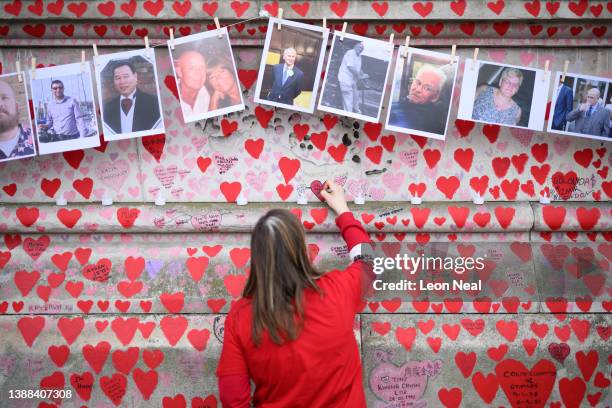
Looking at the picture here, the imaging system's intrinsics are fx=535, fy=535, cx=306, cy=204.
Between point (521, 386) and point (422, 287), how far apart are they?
0.79 metres

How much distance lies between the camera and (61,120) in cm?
288

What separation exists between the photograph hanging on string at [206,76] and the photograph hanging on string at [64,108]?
0.50 metres

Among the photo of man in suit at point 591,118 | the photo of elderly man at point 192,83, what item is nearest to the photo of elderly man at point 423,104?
the photo of man in suit at point 591,118

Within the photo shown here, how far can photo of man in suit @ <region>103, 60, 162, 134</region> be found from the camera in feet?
9.27

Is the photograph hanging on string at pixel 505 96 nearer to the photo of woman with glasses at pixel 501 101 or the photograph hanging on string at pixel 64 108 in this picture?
the photo of woman with glasses at pixel 501 101

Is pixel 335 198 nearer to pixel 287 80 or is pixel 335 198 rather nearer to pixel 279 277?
pixel 287 80

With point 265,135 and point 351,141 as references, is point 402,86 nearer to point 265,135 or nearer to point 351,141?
point 351,141

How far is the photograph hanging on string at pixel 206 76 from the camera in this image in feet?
9.18

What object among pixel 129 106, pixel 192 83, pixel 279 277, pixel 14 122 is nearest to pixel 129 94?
pixel 129 106

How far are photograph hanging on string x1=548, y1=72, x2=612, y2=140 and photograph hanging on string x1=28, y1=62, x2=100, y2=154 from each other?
251cm

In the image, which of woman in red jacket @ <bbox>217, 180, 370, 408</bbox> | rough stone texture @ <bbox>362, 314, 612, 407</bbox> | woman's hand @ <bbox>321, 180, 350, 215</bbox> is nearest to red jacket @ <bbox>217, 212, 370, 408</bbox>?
woman in red jacket @ <bbox>217, 180, 370, 408</bbox>

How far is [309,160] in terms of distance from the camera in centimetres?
315

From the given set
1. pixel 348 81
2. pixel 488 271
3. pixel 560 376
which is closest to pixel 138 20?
pixel 348 81

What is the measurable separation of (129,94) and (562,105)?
2.35 metres
